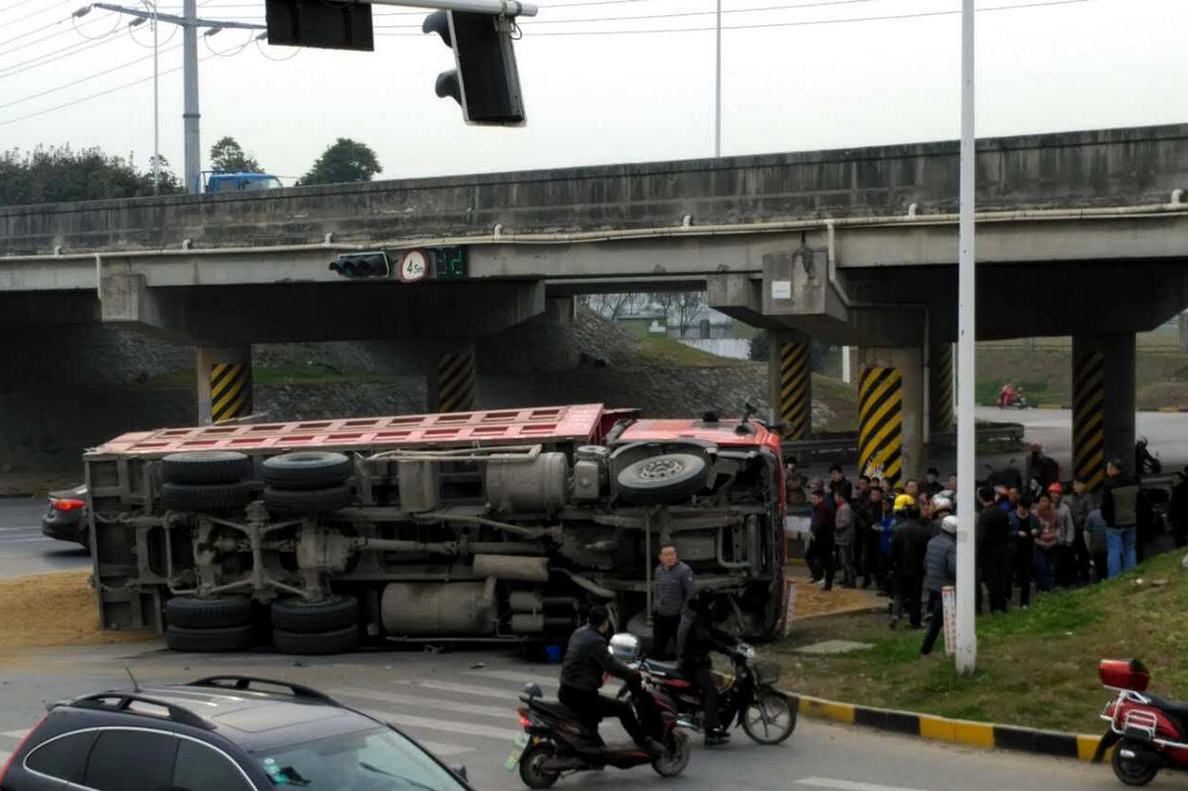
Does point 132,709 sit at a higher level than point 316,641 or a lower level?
higher

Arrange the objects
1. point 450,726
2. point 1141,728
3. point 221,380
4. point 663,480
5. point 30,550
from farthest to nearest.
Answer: point 221,380, point 30,550, point 663,480, point 450,726, point 1141,728

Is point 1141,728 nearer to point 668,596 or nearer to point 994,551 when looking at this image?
point 668,596

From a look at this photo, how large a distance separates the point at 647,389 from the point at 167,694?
47638mm

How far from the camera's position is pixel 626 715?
1186 cm

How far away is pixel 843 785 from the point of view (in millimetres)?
11898

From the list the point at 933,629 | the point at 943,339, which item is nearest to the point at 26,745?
the point at 933,629

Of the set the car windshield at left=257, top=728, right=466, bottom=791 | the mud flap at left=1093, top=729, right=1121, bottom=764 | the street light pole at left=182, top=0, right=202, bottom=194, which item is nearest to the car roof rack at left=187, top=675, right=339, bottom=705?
the car windshield at left=257, top=728, right=466, bottom=791

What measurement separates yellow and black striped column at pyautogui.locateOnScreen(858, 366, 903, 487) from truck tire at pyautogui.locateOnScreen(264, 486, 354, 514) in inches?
507

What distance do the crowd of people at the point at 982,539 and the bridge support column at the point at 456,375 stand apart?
21415 mm

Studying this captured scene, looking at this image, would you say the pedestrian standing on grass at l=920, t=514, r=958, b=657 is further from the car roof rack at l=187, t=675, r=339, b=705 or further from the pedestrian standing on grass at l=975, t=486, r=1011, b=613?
the car roof rack at l=187, t=675, r=339, b=705

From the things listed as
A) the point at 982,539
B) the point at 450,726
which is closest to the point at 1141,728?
the point at 450,726

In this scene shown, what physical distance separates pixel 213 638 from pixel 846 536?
329 inches

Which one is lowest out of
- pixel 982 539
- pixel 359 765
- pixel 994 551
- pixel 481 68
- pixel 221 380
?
pixel 994 551

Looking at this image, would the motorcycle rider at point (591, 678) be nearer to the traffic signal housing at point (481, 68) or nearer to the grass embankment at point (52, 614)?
→ the traffic signal housing at point (481, 68)
